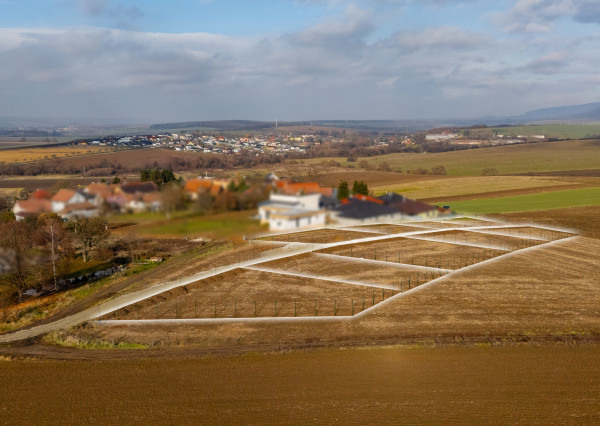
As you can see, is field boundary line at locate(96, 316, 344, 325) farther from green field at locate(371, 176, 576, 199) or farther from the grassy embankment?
green field at locate(371, 176, 576, 199)

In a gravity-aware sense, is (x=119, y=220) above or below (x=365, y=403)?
above

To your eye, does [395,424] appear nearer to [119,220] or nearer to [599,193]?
[119,220]

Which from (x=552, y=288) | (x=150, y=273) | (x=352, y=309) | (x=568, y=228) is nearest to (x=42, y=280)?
(x=150, y=273)

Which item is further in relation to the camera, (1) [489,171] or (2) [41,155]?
(1) [489,171]

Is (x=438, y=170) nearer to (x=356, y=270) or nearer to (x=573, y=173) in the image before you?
(x=573, y=173)

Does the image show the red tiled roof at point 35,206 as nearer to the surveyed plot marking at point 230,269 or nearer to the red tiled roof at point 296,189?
the red tiled roof at point 296,189

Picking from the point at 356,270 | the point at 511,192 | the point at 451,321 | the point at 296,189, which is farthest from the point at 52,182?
the point at 511,192
